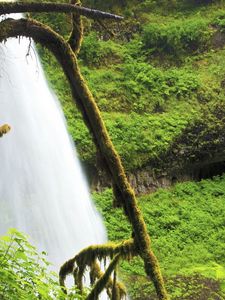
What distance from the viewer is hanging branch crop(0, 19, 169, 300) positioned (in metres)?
3.88

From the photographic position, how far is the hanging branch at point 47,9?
3559 mm

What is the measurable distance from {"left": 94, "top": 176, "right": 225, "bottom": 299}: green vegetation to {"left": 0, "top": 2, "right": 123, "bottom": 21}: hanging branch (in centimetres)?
593

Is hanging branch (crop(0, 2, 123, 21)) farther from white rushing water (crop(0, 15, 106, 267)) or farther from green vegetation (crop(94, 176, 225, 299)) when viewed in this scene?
white rushing water (crop(0, 15, 106, 267))

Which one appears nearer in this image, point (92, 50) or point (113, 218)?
point (113, 218)

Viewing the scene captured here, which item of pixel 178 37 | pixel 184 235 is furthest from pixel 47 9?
pixel 178 37

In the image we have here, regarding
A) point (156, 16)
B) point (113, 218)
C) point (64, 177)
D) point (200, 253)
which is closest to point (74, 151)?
point (64, 177)

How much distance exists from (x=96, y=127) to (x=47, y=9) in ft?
3.64

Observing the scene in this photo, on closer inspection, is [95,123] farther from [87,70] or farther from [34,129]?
[87,70]

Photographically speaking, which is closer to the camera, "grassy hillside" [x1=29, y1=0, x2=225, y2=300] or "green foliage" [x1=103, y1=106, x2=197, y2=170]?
"grassy hillside" [x1=29, y1=0, x2=225, y2=300]

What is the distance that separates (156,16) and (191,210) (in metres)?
9.13

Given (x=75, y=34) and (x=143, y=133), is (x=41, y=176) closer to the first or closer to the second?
(x=143, y=133)

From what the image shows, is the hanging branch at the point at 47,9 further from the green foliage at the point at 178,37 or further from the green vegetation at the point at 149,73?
the green foliage at the point at 178,37

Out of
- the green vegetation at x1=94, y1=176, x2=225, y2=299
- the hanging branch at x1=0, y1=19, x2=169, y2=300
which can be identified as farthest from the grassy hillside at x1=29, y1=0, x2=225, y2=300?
the hanging branch at x1=0, y1=19, x2=169, y2=300

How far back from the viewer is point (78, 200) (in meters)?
12.1
